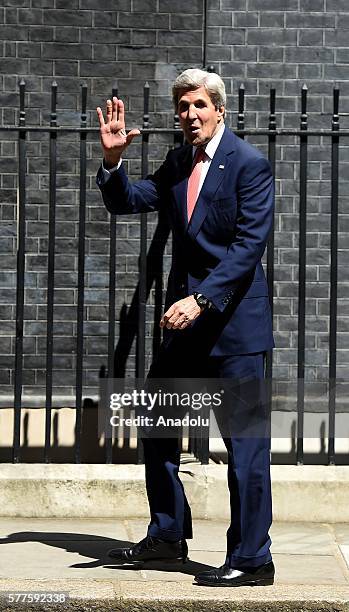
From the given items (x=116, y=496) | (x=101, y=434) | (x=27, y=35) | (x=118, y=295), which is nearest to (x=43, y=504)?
(x=116, y=496)

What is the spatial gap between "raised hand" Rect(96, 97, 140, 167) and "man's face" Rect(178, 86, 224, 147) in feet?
0.75

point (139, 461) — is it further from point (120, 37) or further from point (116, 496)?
point (120, 37)

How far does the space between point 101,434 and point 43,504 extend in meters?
1.05

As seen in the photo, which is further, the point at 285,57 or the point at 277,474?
the point at 285,57

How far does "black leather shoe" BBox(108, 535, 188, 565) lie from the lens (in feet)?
18.5

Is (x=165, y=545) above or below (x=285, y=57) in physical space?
below

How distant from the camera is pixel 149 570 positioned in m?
5.70

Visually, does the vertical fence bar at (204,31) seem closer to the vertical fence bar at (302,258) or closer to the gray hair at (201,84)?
the vertical fence bar at (302,258)

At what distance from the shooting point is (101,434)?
7.80m

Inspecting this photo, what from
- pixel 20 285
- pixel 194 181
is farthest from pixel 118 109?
pixel 20 285

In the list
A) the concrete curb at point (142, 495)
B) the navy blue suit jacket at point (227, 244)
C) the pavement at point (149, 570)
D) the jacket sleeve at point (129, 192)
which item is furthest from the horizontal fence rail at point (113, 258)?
the navy blue suit jacket at point (227, 244)

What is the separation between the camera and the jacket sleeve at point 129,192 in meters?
5.50

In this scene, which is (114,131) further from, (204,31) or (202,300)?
(204,31)

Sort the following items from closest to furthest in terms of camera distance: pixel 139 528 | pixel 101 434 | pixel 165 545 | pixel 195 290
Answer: pixel 195 290, pixel 165 545, pixel 139 528, pixel 101 434
